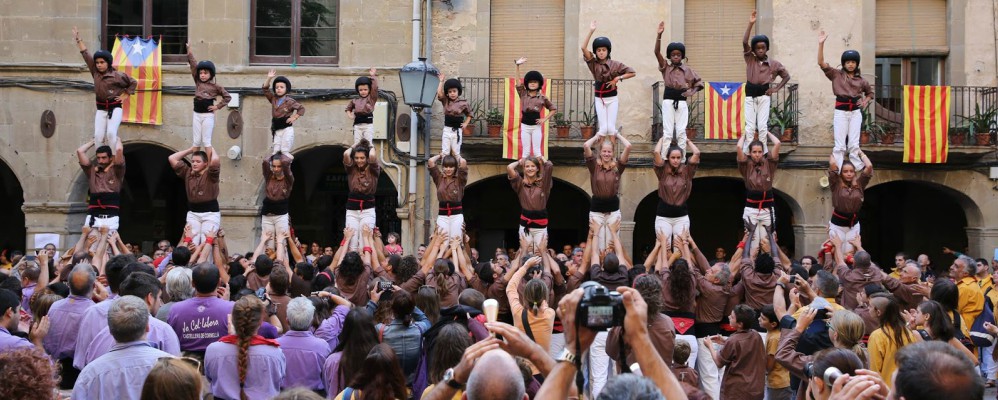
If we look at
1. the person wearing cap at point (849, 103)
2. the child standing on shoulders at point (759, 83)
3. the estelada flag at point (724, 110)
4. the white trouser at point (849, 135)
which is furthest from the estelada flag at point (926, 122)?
the child standing on shoulders at point (759, 83)

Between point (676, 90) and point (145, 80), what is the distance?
10453mm

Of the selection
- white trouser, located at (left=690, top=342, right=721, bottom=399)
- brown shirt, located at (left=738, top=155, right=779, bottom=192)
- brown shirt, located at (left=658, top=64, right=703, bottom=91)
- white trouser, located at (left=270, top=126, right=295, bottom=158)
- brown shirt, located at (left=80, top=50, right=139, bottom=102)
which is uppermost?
brown shirt, located at (left=658, top=64, right=703, bottom=91)

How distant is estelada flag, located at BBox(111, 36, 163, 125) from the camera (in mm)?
18000

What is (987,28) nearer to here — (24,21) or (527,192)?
(527,192)

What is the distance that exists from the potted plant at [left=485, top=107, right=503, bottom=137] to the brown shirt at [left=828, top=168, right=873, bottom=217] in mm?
6633

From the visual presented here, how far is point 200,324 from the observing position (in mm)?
6508

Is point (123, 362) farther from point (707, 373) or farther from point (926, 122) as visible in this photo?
point (926, 122)

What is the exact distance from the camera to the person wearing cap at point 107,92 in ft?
44.5

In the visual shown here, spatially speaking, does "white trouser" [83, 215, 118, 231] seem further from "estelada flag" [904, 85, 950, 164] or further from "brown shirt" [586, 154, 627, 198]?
"estelada flag" [904, 85, 950, 164]

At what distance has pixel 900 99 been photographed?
1867 cm

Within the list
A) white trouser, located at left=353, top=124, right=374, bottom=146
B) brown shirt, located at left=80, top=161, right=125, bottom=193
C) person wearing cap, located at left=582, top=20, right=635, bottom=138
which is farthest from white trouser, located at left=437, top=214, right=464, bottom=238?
brown shirt, located at left=80, top=161, right=125, bottom=193

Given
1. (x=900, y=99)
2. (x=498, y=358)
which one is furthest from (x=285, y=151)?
(x=900, y=99)

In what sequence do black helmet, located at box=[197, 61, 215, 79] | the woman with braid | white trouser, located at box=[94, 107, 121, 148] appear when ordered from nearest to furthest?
the woman with braid, black helmet, located at box=[197, 61, 215, 79], white trouser, located at box=[94, 107, 121, 148]

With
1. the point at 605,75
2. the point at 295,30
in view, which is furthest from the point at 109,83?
the point at 605,75
